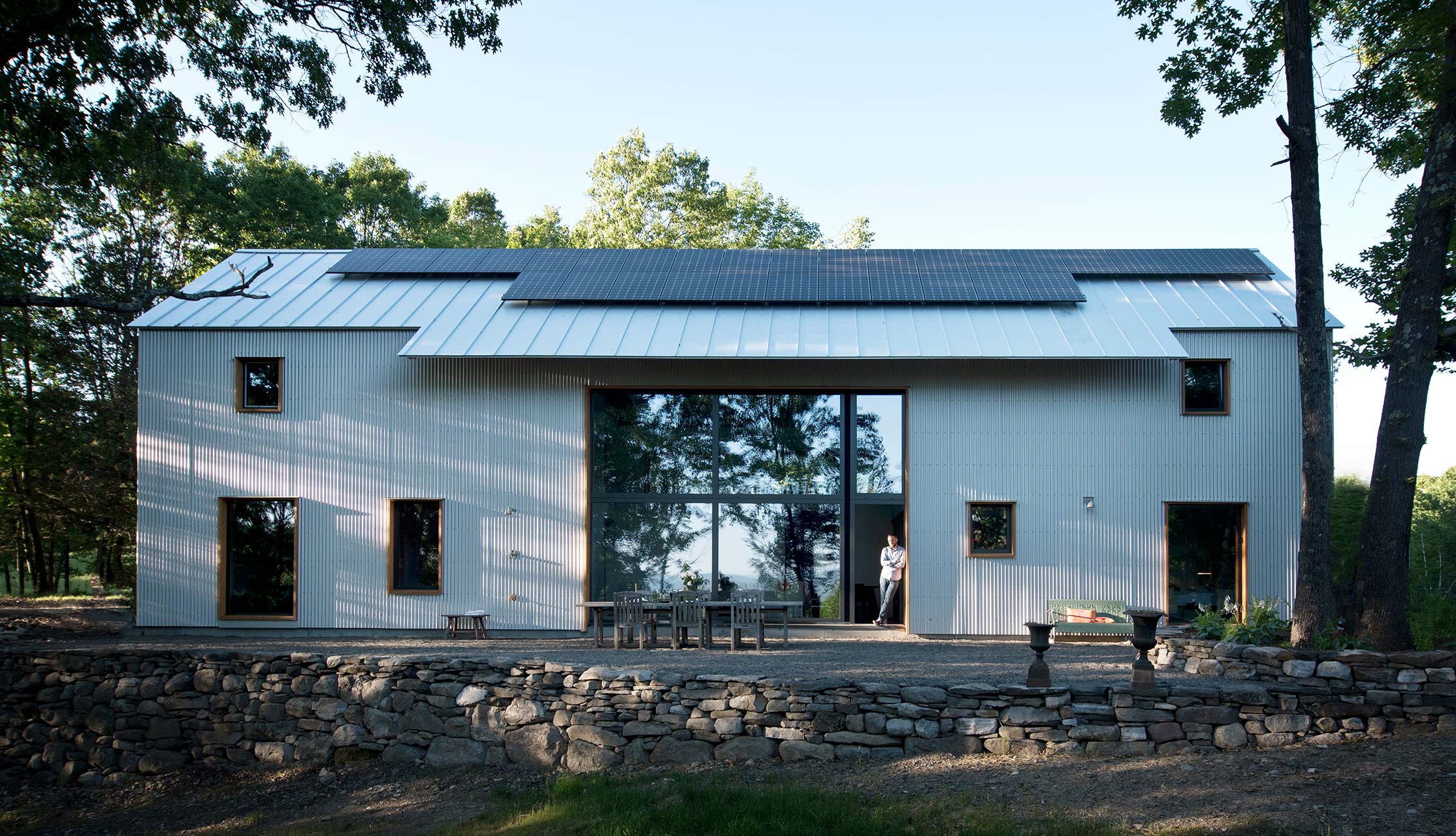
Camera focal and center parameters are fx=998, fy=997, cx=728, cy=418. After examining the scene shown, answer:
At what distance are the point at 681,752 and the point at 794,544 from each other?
18.0ft

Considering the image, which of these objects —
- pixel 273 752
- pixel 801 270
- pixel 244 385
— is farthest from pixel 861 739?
pixel 244 385

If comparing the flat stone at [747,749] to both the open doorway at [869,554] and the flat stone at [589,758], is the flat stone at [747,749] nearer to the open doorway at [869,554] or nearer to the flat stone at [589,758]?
the flat stone at [589,758]

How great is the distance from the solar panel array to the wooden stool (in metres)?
4.93

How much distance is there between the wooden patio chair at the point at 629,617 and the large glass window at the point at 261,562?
17.3ft

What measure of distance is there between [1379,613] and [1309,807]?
3.58 metres

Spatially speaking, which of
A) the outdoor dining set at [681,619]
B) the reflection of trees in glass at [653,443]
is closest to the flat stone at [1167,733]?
the outdoor dining set at [681,619]

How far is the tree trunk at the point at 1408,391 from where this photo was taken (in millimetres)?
10164

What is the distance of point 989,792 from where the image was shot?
839 centimetres

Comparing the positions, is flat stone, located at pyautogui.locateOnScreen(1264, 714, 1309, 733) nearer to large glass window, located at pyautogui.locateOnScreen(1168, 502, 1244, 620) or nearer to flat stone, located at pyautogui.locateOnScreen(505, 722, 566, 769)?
large glass window, located at pyautogui.locateOnScreen(1168, 502, 1244, 620)

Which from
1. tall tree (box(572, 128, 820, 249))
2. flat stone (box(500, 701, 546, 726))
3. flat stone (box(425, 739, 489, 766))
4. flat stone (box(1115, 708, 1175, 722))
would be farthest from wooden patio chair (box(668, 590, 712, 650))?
tall tree (box(572, 128, 820, 249))

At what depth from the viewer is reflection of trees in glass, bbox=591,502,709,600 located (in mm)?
Result: 15023

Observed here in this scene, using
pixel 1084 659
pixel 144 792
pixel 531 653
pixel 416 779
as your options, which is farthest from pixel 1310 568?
pixel 144 792

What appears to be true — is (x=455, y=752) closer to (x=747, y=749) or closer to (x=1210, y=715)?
(x=747, y=749)

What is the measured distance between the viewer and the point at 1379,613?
10102 mm
